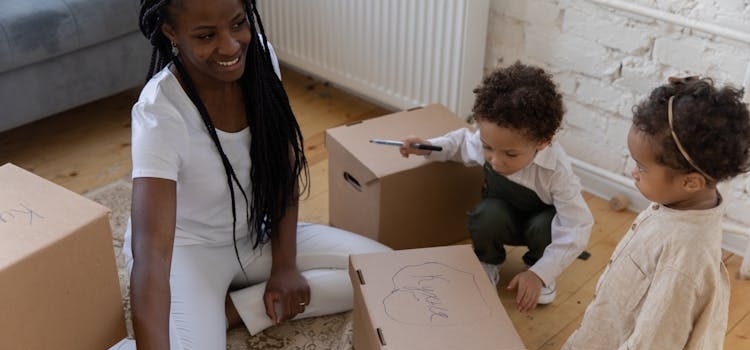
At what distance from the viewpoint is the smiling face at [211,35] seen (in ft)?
4.06

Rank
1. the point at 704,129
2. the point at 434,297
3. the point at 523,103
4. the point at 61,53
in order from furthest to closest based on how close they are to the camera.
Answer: the point at 61,53, the point at 523,103, the point at 434,297, the point at 704,129

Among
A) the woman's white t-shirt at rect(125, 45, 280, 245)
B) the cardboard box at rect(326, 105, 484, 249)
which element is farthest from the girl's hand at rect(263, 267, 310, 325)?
the cardboard box at rect(326, 105, 484, 249)

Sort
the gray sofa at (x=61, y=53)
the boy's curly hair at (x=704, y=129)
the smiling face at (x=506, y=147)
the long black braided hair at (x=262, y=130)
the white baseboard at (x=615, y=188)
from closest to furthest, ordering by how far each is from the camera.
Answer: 1. the boy's curly hair at (x=704, y=129)
2. the long black braided hair at (x=262, y=130)
3. the smiling face at (x=506, y=147)
4. the white baseboard at (x=615, y=188)
5. the gray sofa at (x=61, y=53)

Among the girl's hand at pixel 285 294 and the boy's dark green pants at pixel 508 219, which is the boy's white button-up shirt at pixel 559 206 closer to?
the boy's dark green pants at pixel 508 219

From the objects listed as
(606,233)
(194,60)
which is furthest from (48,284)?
(606,233)

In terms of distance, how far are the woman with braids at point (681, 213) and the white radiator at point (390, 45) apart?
101 centimetres

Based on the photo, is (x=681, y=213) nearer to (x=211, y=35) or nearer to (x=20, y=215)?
(x=211, y=35)

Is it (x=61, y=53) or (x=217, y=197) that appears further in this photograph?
(x=61, y=53)

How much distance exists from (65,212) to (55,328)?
0.19 meters

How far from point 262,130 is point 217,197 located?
0.15 meters

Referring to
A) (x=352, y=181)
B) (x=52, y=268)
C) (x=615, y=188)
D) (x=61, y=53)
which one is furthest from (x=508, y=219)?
(x=61, y=53)

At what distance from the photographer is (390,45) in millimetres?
2281

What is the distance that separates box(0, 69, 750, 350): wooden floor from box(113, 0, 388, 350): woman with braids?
1.34ft

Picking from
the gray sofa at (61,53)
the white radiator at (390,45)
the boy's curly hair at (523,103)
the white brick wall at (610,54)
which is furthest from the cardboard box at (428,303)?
the gray sofa at (61,53)
